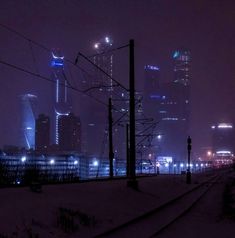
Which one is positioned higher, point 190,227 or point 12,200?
point 12,200

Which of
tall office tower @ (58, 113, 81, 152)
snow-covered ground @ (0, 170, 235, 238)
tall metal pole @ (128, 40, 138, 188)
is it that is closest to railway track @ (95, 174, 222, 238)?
snow-covered ground @ (0, 170, 235, 238)

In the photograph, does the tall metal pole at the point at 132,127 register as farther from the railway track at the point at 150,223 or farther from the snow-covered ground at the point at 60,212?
the snow-covered ground at the point at 60,212

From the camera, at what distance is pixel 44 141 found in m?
180

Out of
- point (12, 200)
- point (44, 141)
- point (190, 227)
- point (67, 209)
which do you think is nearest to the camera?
point (12, 200)

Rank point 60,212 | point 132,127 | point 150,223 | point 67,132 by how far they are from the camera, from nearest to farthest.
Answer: point 60,212
point 150,223
point 132,127
point 67,132

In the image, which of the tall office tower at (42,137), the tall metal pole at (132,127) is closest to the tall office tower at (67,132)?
the tall office tower at (42,137)

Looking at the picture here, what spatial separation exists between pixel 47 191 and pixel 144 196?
8922 mm

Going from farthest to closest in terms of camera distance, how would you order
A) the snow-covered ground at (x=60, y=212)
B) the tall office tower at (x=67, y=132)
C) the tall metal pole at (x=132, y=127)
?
the tall office tower at (x=67, y=132) < the tall metal pole at (x=132, y=127) < the snow-covered ground at (x=60, y=212)

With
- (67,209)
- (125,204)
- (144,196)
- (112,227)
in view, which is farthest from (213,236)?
(144,196)

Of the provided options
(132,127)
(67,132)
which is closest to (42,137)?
(67,132)

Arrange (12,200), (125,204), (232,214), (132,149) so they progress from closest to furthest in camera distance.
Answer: (12,200)
(232,214)
(125,204)
(132,149)

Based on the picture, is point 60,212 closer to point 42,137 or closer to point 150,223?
point 150,223

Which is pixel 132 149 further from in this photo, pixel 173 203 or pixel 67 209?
pixel 67 209

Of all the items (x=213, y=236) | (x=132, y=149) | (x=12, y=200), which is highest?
(x=132, y=149)
